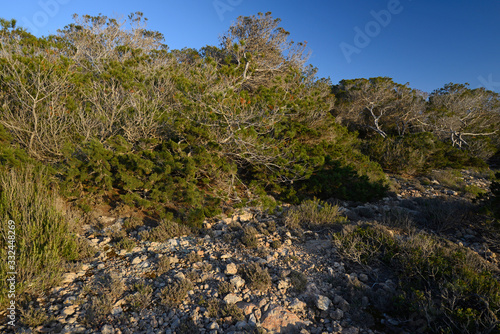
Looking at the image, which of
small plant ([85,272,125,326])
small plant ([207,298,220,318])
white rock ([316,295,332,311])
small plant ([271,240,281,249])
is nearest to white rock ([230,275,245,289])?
small plant ([207,298,220,318])

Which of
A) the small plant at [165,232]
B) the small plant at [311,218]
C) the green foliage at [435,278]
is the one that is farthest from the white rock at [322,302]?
the small plant at [165,232]

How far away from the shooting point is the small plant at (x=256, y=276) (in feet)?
9.49

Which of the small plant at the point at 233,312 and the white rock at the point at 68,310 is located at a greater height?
the small plant at the point at 233,312

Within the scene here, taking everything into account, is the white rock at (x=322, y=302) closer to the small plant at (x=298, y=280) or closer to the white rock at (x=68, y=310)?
the small plant at (x=298, y=280)

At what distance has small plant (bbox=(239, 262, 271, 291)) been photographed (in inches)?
114

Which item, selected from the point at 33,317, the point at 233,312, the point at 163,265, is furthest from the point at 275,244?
the point at 33,317

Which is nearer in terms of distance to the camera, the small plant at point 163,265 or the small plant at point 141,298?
the small plant at point 141,298

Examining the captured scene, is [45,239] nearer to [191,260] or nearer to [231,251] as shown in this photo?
[191,260]

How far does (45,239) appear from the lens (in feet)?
10.1

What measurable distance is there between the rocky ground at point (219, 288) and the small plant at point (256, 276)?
0.5 inches

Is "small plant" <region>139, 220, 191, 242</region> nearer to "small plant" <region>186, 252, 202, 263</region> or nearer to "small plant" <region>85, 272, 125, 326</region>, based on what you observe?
"small plant" <region>186, 252, 202, 263</region>

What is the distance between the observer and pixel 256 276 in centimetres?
300

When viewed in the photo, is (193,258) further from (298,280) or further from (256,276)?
(298,280)

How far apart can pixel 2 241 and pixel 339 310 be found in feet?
12.7
